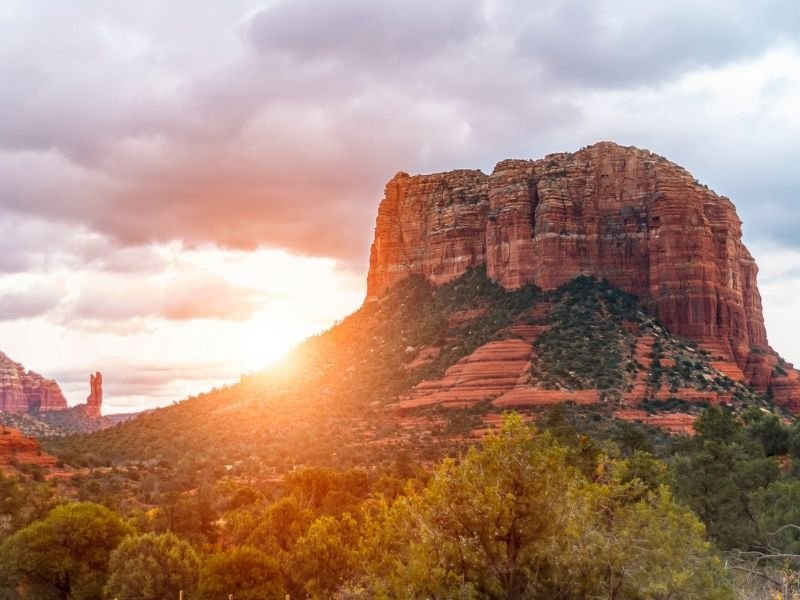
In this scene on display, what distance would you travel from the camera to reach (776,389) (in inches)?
4205

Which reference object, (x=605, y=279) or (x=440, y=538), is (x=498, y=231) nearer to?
(x=605, y=279)

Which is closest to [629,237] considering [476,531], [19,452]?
[19,452]

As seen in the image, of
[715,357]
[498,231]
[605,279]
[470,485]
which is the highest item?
[498,231]

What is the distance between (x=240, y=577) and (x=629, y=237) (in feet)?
282

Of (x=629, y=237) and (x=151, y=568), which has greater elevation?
(x=629, y=237)

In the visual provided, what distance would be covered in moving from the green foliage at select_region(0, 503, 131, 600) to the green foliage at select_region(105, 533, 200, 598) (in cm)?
168

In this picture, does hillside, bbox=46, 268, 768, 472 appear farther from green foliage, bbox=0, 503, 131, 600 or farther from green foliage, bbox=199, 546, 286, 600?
green foliage, bbox=199, 546, 286, 600

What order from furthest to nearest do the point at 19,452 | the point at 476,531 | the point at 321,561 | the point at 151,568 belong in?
1. the point at 19,452
2. the point at 321,561
3. the point at 151,568
4. the point at 476,531

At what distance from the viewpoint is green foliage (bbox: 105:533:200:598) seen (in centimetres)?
3212

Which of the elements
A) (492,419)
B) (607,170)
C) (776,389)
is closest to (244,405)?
(492,419)

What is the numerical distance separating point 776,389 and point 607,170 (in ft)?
118

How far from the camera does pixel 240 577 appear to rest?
34438 mm

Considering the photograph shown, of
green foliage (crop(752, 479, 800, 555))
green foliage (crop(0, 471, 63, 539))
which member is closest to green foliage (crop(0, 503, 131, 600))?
green foliage (crop(0, 471, 63, 539))

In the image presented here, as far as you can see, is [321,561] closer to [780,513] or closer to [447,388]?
[780,513]
